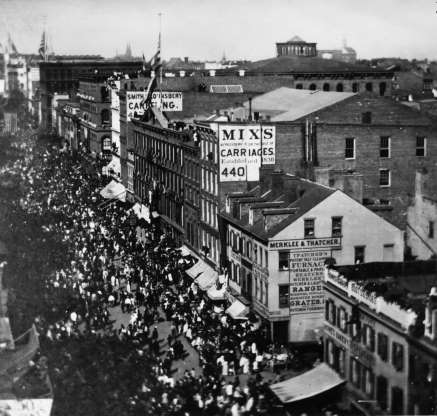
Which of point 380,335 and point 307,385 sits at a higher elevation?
point 380,335

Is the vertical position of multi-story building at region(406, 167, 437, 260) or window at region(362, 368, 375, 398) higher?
multi-story building at region(406, 167, 437, 260)

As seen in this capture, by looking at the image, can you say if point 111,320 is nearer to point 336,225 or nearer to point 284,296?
point 284,296

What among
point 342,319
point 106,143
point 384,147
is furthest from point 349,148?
point 106,143

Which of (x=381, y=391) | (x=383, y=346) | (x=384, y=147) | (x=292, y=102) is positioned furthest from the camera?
(x=292, y=102)

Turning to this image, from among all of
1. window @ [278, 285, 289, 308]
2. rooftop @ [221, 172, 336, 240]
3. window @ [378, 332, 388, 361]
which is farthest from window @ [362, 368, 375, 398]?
rooftop @ [221, 172, 336, 240]

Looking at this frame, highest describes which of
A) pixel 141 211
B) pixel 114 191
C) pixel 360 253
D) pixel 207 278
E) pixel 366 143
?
pixel 366 143

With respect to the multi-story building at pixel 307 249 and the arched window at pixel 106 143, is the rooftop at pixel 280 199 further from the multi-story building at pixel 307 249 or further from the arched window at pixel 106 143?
the arched window at pixel 106 143

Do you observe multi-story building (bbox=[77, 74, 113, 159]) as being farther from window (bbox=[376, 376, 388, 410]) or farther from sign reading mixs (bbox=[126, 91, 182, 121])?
window (bbox=[376, 376, 388, 410])
